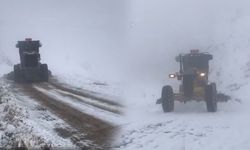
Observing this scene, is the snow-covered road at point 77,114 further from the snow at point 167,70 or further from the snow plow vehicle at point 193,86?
the snow plow vehicle at point 193,86

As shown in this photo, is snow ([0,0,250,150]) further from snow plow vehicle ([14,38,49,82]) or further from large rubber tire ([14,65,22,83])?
large rubber tire ([14,65,22,83])

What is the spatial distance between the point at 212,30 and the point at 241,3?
2562 mm

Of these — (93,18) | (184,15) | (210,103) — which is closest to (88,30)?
(93,18)

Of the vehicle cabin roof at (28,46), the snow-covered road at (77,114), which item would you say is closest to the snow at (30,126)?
the snow-covered road at (77,114)

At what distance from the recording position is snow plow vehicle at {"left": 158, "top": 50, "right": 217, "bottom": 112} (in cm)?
1475

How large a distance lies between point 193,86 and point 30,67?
12.2 m

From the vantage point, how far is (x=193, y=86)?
52.5ft

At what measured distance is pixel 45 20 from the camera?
57.0m

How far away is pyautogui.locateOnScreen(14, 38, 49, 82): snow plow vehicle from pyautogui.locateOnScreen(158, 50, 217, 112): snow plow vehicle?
1028 centimetres

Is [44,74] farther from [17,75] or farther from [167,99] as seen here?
[167,99]

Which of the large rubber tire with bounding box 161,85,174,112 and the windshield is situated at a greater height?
the windshield

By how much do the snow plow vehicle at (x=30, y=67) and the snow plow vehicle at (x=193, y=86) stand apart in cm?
1028

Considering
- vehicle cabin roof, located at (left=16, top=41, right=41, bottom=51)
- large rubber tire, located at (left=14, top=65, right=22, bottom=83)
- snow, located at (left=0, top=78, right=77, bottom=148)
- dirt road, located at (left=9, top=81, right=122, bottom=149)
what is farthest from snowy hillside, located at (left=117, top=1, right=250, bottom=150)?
vehicle cabin roof, located at (left=16, top=41, right=41, bottom=51)

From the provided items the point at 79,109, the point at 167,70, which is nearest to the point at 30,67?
the point at 167,70
